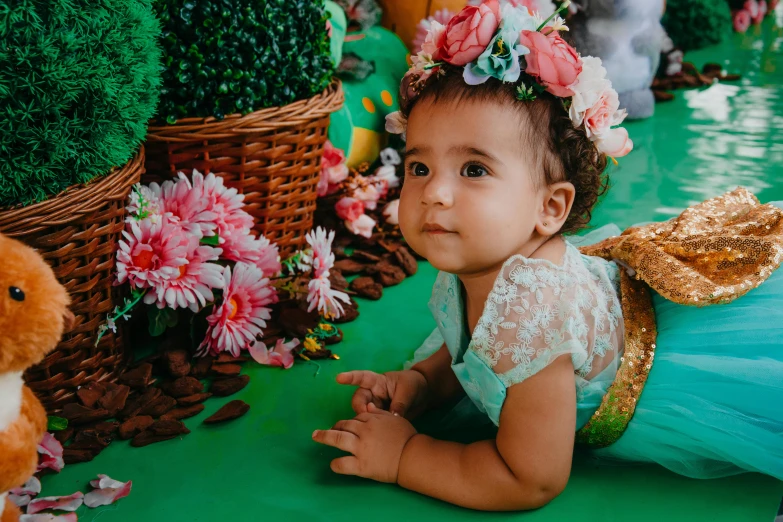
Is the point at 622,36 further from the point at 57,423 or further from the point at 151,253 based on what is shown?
the point at 57,423

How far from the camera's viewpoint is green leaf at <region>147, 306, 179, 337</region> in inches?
63.2

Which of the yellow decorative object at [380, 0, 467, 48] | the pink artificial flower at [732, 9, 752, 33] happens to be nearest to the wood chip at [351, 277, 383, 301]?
the yellow decorative object at [380, 0, 467, 48]

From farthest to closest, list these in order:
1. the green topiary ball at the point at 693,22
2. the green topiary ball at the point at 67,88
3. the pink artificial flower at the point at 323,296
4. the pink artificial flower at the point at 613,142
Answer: the green topiary ball at the point at 693,22, the pink artificial flower at the point at 323,296, the pink artificial flower at the point at 613,142, the green topiary ball at the point at 67,88

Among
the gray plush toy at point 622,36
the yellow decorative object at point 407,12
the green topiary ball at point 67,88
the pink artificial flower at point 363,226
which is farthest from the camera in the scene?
the gray plush toy at point 622,36

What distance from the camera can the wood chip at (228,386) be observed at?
5.16 feet

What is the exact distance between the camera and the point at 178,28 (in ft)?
5.23

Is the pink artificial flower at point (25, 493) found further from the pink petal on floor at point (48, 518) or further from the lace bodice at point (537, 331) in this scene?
the lace bodice at point (537, 331)

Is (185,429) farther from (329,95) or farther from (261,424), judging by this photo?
(329,95)

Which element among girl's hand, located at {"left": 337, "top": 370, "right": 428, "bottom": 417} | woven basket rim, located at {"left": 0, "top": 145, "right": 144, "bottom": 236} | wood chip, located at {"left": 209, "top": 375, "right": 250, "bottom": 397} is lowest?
wood chip, located at {"left": 209, "top": 375, "right": 250, "bottom": 397}

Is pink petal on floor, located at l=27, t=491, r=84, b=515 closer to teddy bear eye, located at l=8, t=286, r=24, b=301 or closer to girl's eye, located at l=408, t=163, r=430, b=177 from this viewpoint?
teddy bear eye, located at l=8, t=286, r=24, b=301

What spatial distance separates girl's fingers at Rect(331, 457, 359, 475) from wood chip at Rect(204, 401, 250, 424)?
280 mm

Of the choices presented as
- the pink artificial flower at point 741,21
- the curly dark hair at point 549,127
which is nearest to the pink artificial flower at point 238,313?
the curly dark hair at point 549,127

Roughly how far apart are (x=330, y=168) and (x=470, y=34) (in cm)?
116

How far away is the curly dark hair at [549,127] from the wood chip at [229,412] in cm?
66
